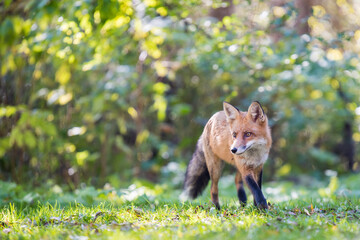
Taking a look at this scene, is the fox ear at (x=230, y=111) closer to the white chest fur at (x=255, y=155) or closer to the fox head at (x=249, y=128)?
the fox head at (x=249, y=128)

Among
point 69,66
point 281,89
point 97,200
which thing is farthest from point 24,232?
point 281,89

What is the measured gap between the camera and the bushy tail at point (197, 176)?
5.61m

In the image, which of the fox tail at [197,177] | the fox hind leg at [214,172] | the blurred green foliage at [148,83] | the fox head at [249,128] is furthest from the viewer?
the blurred green foliage at [148,83]

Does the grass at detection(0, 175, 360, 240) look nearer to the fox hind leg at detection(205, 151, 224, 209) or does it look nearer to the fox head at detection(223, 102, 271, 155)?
the fox hind leg at detection(205, 151, 224, 209)

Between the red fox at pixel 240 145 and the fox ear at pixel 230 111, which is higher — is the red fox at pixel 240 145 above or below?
below

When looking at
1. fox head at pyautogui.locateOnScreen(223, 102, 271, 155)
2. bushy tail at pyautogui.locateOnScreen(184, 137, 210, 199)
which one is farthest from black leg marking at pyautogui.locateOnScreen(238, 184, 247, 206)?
fox head at pyautogui.locateOnScreen(223, 102, 271, 155)

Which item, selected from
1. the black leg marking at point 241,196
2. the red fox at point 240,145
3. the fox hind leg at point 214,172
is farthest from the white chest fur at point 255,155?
the black leg marking at point 241,196

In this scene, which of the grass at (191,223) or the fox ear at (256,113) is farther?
the fox ear at (256,113)

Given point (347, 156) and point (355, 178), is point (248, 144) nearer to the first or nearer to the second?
point (355, 178)

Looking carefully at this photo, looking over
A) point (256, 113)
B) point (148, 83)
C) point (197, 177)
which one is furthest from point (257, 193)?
point (148, 83)

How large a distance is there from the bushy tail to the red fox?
0.13m

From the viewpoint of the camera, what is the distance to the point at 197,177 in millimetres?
5641

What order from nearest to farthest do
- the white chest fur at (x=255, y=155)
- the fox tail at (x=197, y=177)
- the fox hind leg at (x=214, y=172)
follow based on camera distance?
the white chest fur at (x=255, y=155) < the fox hind leg at (x=214, y=172) < the fox tail at (x=197, y=177)

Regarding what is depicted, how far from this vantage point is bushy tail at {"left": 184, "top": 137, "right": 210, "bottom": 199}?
18.4 ft
